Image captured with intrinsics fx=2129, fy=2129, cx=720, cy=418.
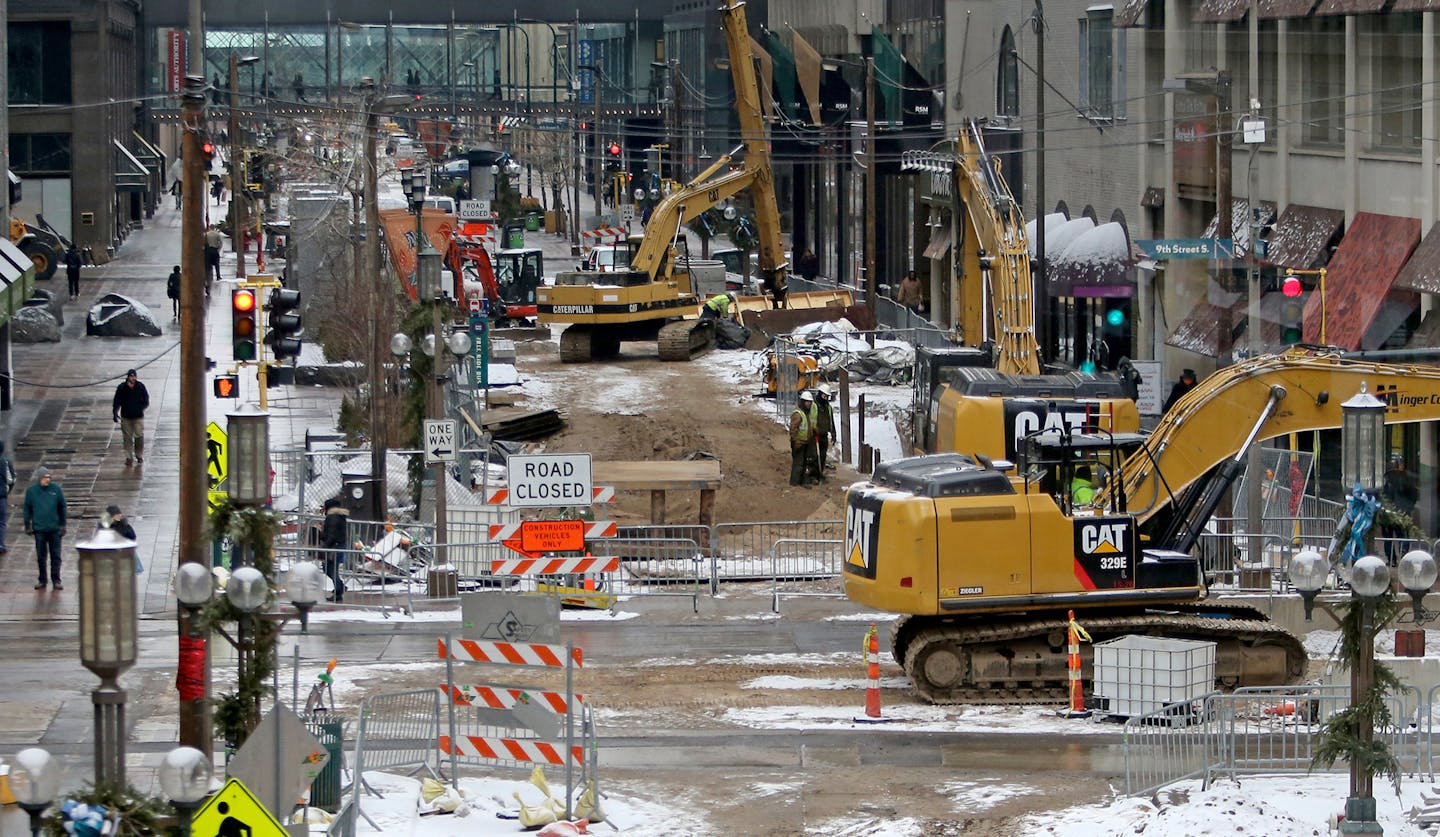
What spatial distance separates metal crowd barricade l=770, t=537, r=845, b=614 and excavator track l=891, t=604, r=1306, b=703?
5795 mm

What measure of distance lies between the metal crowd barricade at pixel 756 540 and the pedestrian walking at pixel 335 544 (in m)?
4.86

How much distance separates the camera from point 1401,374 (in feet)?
73.5

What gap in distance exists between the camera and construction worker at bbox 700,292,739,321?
179ft

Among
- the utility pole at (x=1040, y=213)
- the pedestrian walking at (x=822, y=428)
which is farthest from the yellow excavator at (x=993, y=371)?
the pedestrian walking at (x=822, y=428)

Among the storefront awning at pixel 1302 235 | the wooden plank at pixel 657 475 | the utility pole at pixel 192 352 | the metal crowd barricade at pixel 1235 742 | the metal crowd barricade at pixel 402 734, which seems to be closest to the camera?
the utility pole at pixel 192 352

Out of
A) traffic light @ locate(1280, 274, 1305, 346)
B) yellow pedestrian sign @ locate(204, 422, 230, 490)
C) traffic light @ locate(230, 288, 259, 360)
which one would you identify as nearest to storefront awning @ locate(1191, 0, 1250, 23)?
traffic light @ locate(1280, 274, 1305, 346)

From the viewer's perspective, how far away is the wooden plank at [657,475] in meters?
30.0

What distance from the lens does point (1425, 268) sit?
29.0m

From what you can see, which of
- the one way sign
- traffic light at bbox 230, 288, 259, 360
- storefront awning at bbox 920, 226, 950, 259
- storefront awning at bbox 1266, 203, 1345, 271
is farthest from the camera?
storefront awning at bbox 920, 226, 950, 259

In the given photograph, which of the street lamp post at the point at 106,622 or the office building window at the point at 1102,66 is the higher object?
the office building window at the point at 1102,66

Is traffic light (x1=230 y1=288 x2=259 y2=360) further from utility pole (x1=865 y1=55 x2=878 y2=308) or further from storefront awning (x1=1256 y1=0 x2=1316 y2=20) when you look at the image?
utility pole (x1=865 y1=55 x2=878 y2=308)

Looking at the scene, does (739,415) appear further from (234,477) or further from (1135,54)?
(234,477)

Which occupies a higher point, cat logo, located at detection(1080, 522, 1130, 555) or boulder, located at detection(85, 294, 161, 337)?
boulder, located at detection(85, 294, 161, 337)

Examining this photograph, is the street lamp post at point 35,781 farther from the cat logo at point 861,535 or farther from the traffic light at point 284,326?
the cat logo at point 861,535
